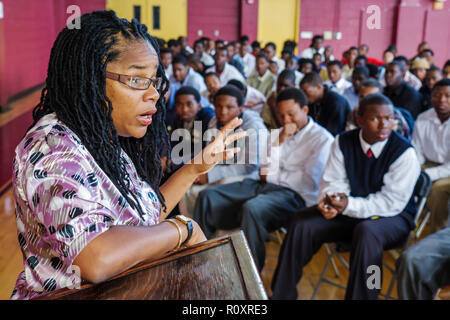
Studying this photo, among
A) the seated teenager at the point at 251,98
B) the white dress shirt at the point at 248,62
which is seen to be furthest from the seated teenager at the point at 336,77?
the white dress shirt at the point at 248,62

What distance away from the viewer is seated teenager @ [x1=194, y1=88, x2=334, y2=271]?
262cm

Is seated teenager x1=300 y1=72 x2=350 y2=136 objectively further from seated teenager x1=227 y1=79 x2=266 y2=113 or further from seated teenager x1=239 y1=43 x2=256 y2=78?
seated teenager x1=239 y1=43 x2=256 y2=78

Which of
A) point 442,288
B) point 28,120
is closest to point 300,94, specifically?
point 442,288

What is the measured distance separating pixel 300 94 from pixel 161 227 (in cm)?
245

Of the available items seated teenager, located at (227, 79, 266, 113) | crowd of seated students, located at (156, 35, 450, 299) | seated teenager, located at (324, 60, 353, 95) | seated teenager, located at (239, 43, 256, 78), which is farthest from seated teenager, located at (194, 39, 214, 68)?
crowd of seated students, located at (156, 35, 450, 299)

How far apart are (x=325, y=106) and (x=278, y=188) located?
182 centimetres

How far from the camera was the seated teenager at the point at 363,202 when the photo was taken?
2254mm

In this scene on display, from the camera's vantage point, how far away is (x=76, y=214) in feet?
2.27

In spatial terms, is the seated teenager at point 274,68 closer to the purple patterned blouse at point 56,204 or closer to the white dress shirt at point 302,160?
the white dress shirt at point 302,160

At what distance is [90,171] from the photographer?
30.4 inches

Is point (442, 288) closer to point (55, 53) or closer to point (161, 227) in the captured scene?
point (161, 227)

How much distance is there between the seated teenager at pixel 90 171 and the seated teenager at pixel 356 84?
4.36 meters

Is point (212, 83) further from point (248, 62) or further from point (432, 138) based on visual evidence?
point (248, 62)
